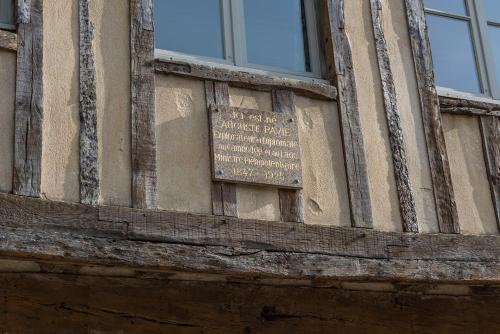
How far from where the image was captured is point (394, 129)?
5.45m

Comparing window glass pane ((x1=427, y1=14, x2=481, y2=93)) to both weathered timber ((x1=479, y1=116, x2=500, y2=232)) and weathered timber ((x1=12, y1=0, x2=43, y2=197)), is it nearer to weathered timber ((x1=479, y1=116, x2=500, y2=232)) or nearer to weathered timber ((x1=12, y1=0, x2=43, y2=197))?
weathered timber ((x1=479, y1=116, x2=500, y2=232))

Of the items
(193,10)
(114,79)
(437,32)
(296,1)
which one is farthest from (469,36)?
(114,79)

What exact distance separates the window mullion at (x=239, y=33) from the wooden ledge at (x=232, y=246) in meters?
1.01

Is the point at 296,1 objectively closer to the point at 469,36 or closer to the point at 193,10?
the point at 193,10

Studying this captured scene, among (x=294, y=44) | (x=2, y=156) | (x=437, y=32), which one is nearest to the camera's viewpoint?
(x=2, y=156)

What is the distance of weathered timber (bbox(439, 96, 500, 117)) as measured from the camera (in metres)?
5.68

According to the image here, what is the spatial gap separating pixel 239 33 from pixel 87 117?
3.80 ft

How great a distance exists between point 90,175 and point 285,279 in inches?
45.1

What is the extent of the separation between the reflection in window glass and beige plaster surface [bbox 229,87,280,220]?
1.82 meters

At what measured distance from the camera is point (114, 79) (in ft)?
16.0

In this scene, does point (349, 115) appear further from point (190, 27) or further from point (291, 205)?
point (190, 27)

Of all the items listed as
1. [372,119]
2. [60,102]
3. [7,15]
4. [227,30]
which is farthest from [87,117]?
[372,119]

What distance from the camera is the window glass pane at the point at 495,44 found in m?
6.17

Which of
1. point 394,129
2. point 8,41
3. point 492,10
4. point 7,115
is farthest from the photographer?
point 492,10
